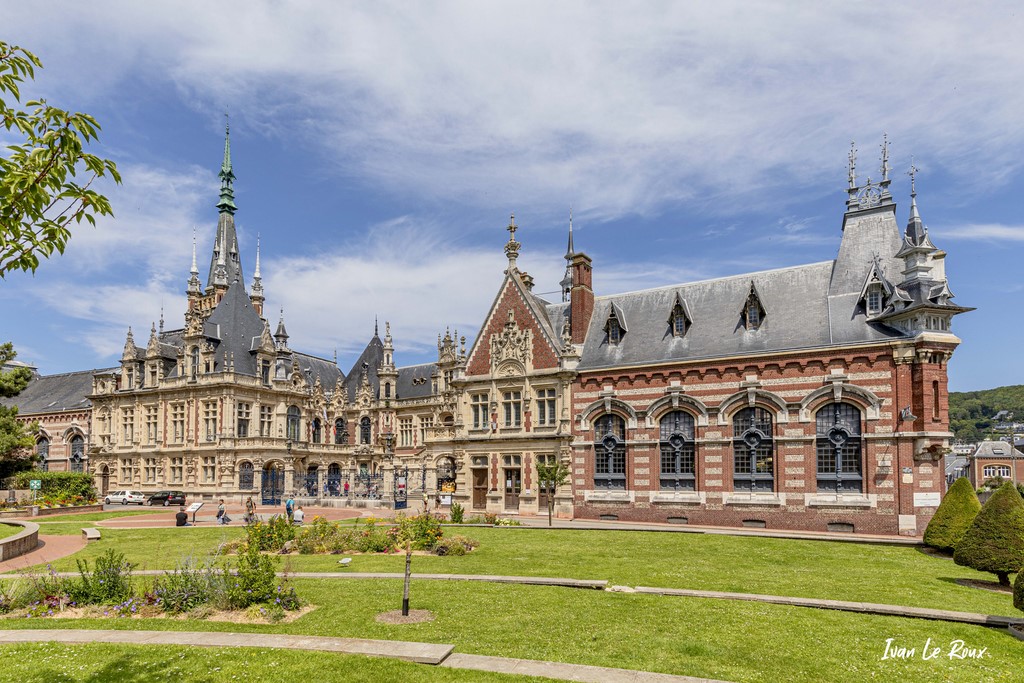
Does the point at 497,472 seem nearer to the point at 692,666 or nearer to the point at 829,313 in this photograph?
the point at 829,313

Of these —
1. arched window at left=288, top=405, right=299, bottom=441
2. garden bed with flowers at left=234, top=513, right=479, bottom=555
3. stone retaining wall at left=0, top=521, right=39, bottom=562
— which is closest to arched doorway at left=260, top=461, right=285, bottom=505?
arched window at left=288, top=405, right=299, bottom=441

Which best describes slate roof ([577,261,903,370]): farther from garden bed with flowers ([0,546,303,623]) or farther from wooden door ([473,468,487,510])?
garden bed with flowers ([0,546,303,623])

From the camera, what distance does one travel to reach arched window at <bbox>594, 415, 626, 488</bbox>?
3755cm

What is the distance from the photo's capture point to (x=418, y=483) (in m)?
57.8

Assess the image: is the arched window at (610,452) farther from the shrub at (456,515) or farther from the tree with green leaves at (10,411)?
the tree with green leaves at (10,411)

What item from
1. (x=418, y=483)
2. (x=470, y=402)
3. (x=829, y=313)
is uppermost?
(x=829, y=313)

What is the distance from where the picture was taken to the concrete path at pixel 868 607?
13.2m

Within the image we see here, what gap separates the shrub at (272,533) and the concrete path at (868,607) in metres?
13.5

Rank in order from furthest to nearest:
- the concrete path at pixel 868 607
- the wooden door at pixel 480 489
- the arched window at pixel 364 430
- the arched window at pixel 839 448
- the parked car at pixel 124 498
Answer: the arched window at pixel 364 430
the parked car at pixel 124 498
the wooden door at pixel 480 489
the arched window at pixel 839 448
the concrete path at pixel 868 607

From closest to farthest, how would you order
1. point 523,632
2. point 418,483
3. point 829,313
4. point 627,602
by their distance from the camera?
1. point 523,632
2. point 627,602
3. point 829,313
4. point 418,483

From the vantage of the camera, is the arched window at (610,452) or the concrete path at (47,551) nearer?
the concrete path at (47,551)

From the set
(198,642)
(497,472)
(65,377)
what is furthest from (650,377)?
(65,377)

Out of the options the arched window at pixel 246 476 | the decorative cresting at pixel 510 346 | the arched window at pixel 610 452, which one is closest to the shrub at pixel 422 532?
the arched window at pixel 610 452

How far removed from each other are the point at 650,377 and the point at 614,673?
27.9m
